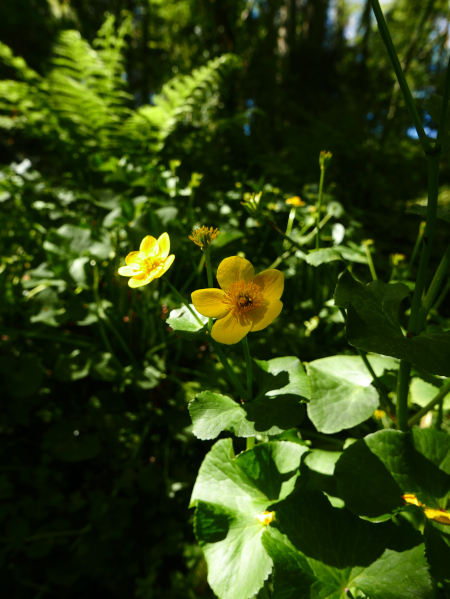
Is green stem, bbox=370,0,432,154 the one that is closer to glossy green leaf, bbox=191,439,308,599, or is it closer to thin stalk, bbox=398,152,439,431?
thin stalk, bbox=398,152,439,431

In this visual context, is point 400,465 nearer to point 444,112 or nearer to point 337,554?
point 337,554

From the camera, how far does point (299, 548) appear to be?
49 cm

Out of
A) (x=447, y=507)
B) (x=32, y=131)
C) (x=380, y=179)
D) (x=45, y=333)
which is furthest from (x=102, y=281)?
(x=380, y=179)

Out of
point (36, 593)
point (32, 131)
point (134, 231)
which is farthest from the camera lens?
point (32, 131)

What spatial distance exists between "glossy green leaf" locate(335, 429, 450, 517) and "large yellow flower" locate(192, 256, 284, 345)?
0.93ft

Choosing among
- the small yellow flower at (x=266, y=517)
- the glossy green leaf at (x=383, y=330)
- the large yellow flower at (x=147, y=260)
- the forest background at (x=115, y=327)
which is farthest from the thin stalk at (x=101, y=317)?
the glossy green leaf at (x=383, y=330)

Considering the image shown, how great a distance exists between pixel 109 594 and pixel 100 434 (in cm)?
38

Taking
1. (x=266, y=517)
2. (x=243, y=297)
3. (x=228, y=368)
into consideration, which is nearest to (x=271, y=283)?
(x=243, y=297)

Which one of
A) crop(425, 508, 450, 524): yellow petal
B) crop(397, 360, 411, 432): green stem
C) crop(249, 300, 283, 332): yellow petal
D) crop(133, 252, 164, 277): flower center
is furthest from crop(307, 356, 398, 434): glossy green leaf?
crop(133, 252, 164, 277): flower center

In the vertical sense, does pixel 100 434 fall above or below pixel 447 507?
below

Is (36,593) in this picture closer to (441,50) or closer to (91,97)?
(91,97)

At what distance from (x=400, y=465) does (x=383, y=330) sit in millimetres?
251

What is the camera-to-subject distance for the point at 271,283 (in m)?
0.48

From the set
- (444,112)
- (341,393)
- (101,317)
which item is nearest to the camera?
(444,112)
